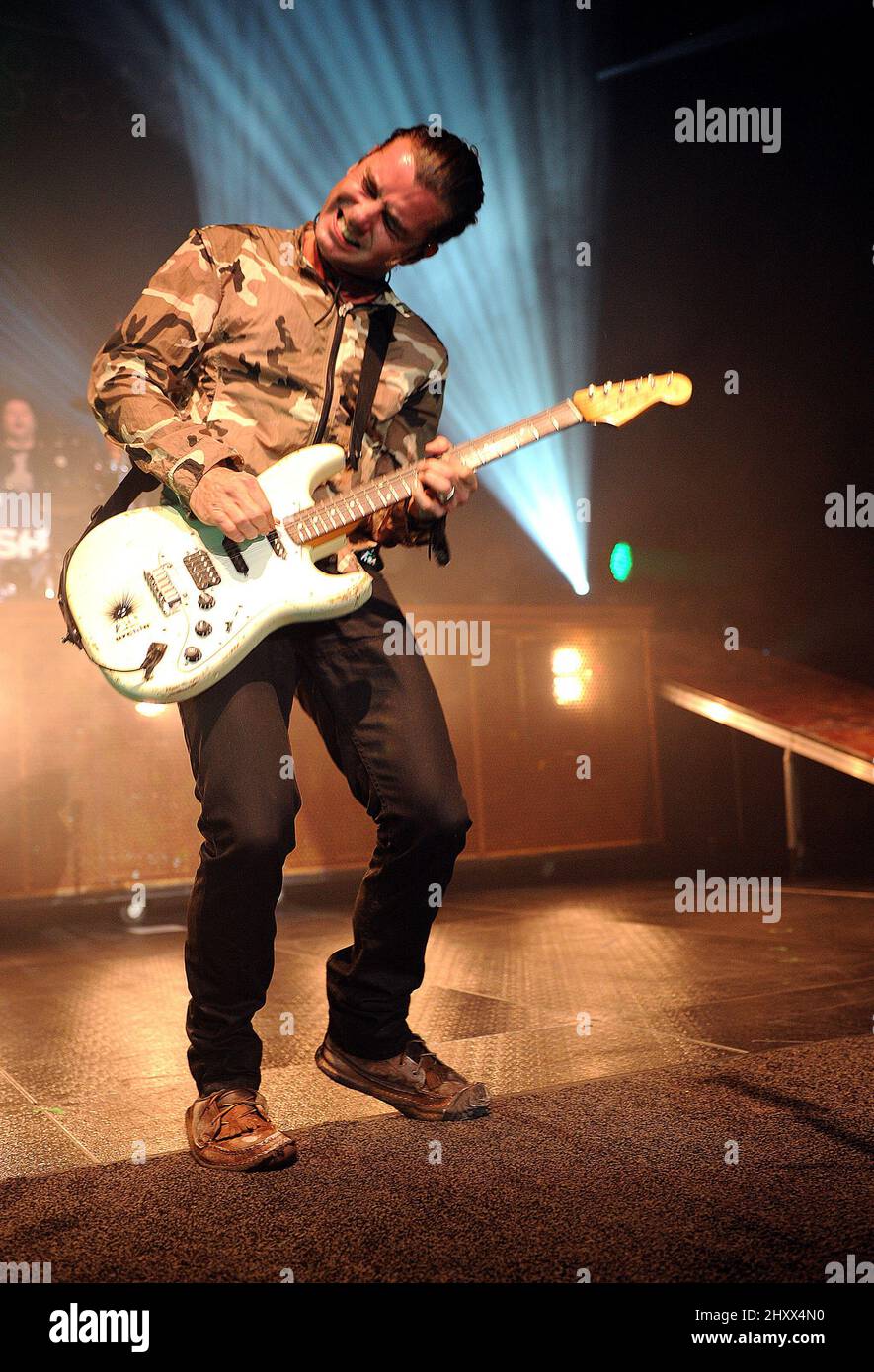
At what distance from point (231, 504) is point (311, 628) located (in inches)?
14.9

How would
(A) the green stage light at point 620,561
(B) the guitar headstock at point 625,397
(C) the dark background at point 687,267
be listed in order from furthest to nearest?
(A) the green stage light at point 620,561, (C) the dark background at point 687,267, (B) the guitar headstock at point 625,397

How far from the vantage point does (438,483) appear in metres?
2.26

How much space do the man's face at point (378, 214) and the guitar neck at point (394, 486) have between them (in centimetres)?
44

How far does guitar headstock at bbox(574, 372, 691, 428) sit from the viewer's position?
2.48m

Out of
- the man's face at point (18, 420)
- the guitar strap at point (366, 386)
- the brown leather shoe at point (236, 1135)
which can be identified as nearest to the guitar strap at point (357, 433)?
the guitar strap at point (366, 386)

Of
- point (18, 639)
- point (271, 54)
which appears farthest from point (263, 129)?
point (18, 639)

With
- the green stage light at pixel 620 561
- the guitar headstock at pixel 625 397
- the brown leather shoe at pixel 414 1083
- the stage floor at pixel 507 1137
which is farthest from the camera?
the green stage light at pixel 620 561

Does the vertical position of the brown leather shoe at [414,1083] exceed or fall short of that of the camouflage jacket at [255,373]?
it falls short

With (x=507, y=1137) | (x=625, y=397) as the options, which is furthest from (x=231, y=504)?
(x=507, y=1137)

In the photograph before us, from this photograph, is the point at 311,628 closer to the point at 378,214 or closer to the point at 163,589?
the point at 163,589

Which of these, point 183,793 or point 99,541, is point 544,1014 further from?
point 183,793

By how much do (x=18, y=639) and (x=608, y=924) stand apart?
4.37 meters

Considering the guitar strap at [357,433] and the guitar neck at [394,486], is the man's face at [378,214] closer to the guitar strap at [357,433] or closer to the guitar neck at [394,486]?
the guitar strap at [357,433]

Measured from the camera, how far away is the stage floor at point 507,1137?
1.51 m
